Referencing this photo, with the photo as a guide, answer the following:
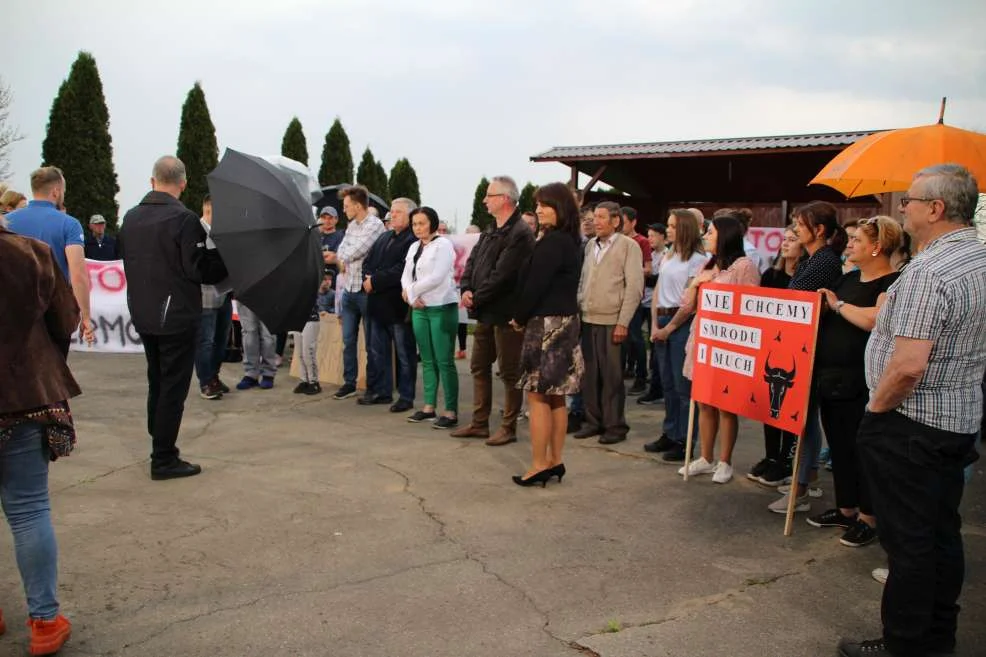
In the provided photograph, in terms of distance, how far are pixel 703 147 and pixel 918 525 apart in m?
12.4

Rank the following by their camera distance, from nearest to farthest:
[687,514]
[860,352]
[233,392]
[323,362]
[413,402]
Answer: [860,352] → [687,514] → [413,402] → [233,392] → [323,362]

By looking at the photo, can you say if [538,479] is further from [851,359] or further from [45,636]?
[45,636]

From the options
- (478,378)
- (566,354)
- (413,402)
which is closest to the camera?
(566,354)

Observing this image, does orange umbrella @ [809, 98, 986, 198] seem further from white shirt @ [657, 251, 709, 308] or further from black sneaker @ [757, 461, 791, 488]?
black sneaker @ [757, 461, 791, 488]

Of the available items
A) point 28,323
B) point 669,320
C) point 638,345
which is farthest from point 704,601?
point 638,345

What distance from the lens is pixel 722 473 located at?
5.98 meters

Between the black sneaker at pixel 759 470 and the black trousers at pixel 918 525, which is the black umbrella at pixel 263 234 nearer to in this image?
the black sneaker at pixel 759 470

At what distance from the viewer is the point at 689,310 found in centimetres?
625

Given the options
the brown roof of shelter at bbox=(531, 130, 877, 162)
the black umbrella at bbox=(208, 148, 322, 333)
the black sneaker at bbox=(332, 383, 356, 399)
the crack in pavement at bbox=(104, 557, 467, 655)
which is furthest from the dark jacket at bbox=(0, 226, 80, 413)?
the brown roof of shelter at bbox=(531, 130, 877, 162)

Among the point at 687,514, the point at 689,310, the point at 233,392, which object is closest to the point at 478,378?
the point at 689,310

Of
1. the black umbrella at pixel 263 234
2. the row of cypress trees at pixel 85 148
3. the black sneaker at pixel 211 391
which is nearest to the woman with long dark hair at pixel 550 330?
the black umbrella at pixel 263 234

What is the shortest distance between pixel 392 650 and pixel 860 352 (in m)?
3.18

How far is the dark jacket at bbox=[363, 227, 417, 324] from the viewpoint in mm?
8266

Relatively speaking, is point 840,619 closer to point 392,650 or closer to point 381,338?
point 392,650
